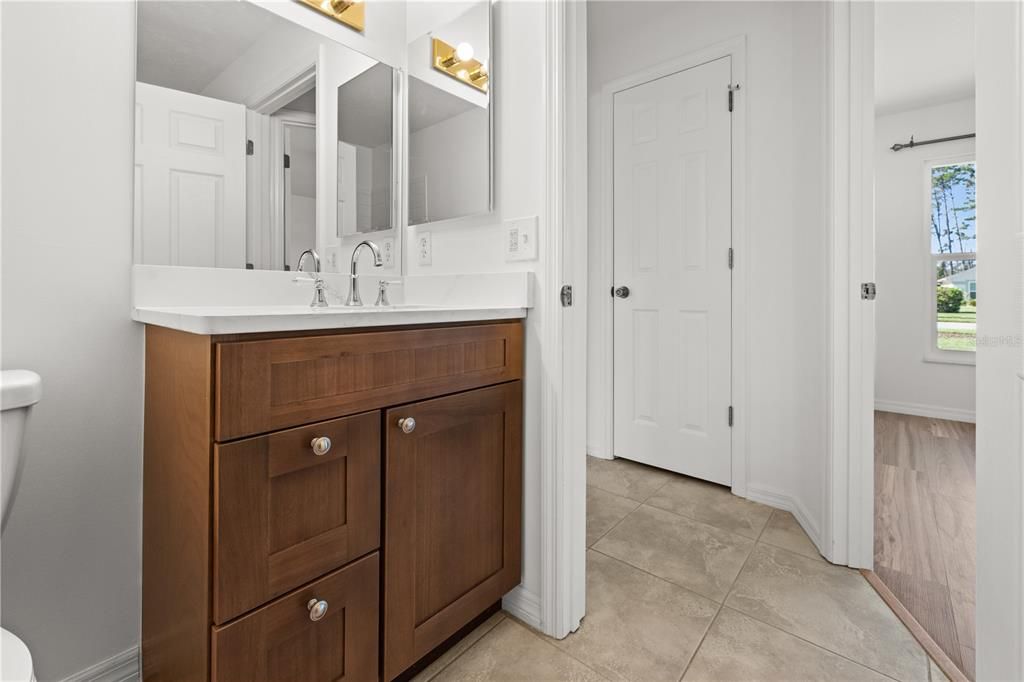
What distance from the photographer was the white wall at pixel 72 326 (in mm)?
1016

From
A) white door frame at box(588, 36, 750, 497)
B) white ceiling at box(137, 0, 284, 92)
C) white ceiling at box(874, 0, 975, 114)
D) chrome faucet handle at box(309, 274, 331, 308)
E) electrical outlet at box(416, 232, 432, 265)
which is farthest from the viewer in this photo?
white ceiling at box(874, 0, 975, 114)

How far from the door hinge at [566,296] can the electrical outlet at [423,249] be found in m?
0.62

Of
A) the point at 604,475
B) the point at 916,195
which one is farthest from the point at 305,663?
the point at 916,195

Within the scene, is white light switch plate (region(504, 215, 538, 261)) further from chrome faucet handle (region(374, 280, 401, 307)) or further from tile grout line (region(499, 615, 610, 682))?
tile grout line (region(499, 615, 610, 682))

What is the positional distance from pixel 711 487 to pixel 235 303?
7.39 ft

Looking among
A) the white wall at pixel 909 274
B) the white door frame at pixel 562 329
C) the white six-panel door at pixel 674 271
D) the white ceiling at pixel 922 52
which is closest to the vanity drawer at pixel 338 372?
the white door frame at pixel 562 329

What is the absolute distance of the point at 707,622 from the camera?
4.65 feet

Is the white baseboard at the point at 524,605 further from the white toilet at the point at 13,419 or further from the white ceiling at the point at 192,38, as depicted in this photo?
the white ceiling at the point at 192,38

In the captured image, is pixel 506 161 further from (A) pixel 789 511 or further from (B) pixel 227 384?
(A) pixel 789 511

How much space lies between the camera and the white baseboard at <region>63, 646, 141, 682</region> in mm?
1130

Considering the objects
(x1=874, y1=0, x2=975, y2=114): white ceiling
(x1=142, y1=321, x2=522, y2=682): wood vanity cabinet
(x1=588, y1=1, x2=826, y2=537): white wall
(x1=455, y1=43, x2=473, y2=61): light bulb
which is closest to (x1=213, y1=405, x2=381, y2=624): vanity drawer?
(x1=142, y1=321, x2=522, y2=682): wood vanity cabinet

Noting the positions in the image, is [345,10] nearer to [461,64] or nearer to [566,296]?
[461,64]

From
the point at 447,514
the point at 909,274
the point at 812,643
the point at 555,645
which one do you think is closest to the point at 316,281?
the point at 447,514

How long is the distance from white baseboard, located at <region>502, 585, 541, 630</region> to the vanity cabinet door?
0.06 metres
